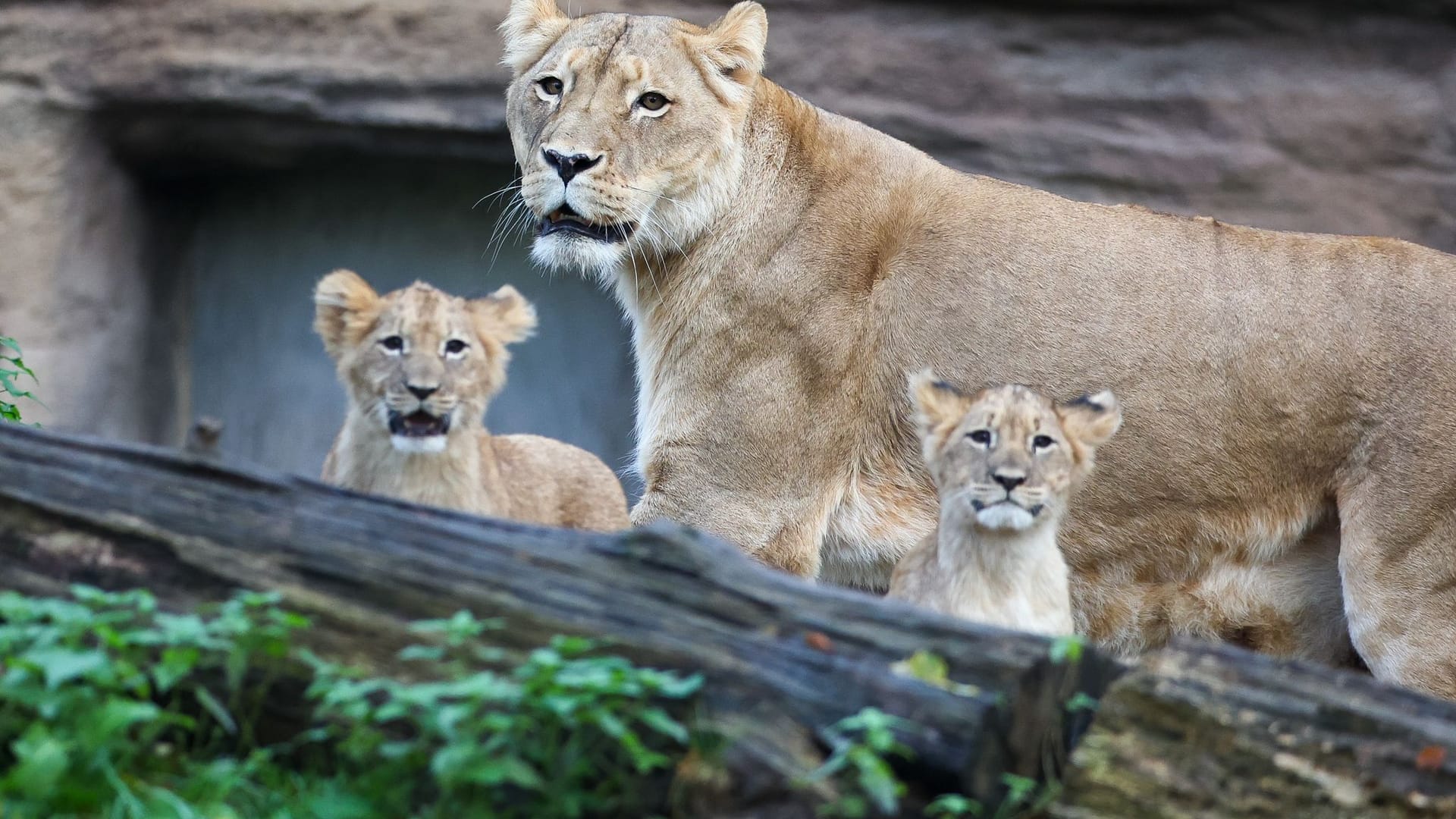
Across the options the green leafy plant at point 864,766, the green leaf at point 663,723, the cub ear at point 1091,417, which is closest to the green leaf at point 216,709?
the green leaf at point 663,723

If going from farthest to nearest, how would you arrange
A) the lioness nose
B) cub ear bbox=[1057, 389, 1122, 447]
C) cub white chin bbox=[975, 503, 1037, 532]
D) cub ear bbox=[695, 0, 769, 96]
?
cub ear bbox=[695, 0, 769, 96], the lioness nose, cub ear bbox=[1057, 389, 1122, 447], cub white chin bbox=[975, 503, 1037, 532]

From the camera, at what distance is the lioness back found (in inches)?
194

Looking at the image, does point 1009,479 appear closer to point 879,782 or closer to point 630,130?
point 879,782

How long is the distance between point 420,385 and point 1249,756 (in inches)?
87.6

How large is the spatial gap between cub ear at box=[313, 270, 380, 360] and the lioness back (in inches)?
24.0

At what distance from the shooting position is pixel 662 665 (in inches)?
126

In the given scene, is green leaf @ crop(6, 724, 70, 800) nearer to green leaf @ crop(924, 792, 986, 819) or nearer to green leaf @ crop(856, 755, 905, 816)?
green leaf @ crop(856, 755, 905, 816)

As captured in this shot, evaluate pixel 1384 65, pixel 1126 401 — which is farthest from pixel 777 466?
pixel 1384 65

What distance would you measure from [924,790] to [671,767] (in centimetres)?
49

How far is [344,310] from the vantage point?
180 inches

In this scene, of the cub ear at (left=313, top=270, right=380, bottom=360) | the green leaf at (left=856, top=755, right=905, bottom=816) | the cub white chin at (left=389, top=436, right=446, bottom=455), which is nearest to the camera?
the green leaf at (left=856, top=755, right=905, bottom=816)

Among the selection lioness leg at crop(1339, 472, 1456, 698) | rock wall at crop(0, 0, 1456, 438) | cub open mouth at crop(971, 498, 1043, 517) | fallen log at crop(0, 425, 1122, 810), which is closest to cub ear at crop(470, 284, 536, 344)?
fallen log at crop(0, 425, 1122, 810)

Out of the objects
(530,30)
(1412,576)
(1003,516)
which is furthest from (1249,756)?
(530,30)

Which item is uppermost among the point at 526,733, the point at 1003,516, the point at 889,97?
the point at 889,97
